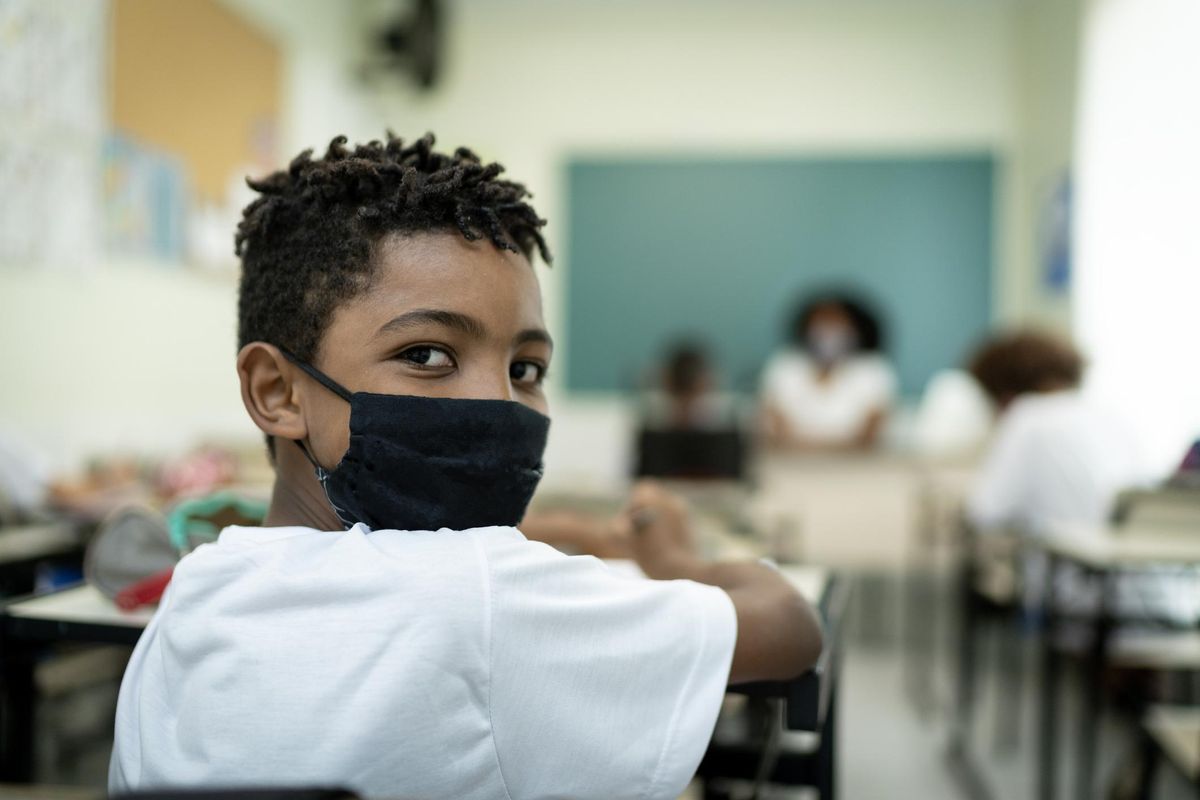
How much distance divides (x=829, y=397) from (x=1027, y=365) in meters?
2.42

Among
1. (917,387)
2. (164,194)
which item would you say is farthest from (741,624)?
(917,387)

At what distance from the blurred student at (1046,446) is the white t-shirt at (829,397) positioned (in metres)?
2.21

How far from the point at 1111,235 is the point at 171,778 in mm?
4299

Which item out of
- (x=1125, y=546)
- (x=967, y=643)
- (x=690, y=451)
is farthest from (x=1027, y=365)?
(x=690, y=451)

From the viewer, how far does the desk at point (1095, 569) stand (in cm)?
191

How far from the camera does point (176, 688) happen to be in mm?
716

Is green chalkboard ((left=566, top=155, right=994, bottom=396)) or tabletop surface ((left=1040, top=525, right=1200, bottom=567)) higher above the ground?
green chalkboard ((left=566, top=155, right=994, bottom=396))

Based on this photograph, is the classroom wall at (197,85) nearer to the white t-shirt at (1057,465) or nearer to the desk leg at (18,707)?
the desk leg at (18,707)

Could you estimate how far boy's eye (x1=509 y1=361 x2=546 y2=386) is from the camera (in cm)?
87

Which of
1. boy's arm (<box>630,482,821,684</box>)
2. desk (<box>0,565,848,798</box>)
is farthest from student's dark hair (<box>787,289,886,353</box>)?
boy's arm (<box>630,482,821,684</box>)

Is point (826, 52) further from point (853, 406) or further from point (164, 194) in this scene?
point (164, 194)

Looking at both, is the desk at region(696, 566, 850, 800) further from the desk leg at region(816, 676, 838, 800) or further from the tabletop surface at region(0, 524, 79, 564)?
the tabletop surface at region(0, 524, 79, 564)

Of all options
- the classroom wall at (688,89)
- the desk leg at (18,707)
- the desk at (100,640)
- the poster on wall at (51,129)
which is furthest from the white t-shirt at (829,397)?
the desk leg at (18,707)

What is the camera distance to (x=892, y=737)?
309 cm
